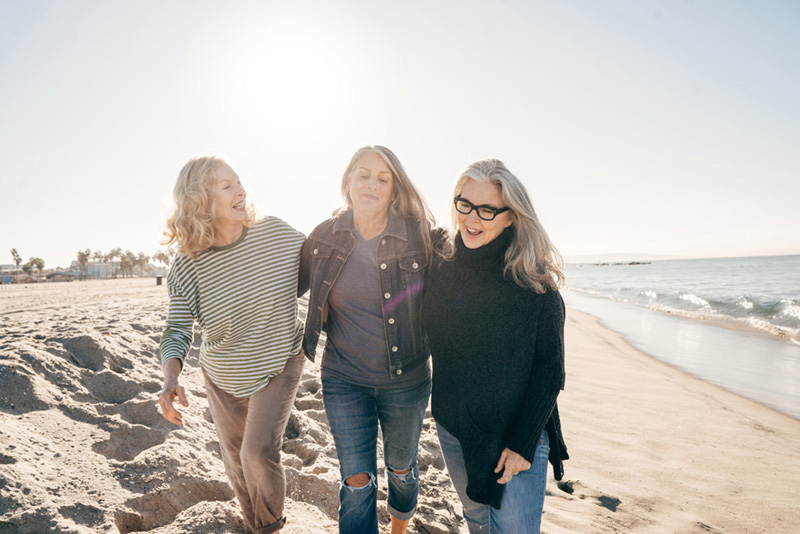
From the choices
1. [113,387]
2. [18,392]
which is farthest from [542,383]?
[113,387]

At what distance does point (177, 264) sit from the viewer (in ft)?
8.34

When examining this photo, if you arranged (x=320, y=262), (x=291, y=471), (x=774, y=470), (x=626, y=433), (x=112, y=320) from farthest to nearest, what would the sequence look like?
(x=112, y=320) → (x=626, y=433) → (x=774, y=470) → (x=291, y=471) → (x=320, y=262)

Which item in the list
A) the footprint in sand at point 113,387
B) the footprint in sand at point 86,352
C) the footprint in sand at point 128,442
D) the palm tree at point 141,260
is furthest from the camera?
the palm tree at point 141,260

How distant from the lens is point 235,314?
8.24 feet

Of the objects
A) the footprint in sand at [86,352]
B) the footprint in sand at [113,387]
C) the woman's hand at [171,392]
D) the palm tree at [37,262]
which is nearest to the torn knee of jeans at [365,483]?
the woman's hand at [171,392]

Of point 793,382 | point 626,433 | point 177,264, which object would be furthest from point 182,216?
point 793,382

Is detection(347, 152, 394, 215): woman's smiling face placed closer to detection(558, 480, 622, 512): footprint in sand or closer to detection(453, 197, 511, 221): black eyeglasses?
detection(453, 197, 511, 221): black eyeglasses

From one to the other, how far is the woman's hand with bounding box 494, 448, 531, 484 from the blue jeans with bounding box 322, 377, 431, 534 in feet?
2.35

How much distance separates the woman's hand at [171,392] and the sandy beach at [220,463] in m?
0.82

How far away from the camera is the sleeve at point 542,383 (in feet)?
6.20

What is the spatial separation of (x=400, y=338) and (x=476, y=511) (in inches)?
37.5

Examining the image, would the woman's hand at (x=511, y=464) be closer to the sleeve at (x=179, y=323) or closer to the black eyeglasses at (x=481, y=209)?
the black eyeglasses at (x=481, y=209)

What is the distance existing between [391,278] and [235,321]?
0.96m

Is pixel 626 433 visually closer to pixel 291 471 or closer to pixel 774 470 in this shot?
pixel 774 470
